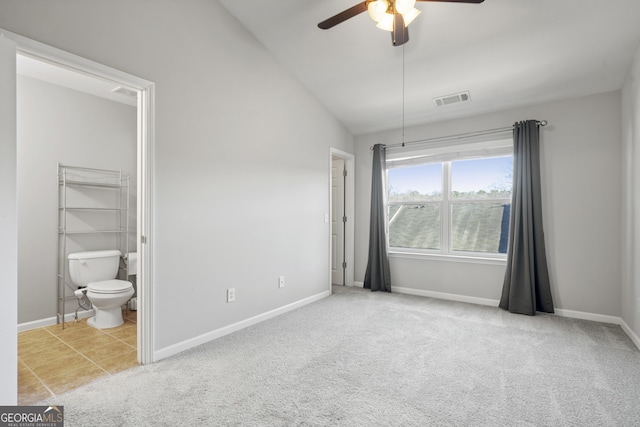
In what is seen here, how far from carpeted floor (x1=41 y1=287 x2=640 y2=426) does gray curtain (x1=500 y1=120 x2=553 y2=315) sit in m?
0.37

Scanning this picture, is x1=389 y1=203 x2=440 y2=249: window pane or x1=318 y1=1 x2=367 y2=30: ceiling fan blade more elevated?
x1=318 y1=1 x2=367 y2=30: ceiling fan blade

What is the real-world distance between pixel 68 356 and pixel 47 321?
1022 millimetres

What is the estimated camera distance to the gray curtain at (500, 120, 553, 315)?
357cm

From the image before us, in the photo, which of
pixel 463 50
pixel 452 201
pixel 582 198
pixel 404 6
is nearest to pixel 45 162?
pixel 404 6

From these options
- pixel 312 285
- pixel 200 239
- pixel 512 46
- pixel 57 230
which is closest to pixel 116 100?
pixel 57 230

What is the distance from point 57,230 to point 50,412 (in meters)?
2.15

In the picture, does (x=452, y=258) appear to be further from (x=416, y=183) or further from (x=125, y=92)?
(x=125, y=92)

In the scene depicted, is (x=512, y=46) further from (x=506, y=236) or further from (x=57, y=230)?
(x=57, y=230)

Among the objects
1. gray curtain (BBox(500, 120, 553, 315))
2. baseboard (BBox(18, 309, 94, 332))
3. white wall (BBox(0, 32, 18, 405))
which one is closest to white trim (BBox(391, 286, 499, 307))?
gray curtain (BBox(500, 120, 553, 315))

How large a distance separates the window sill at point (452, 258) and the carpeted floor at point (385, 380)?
0.85m

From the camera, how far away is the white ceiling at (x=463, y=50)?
2.61 meters

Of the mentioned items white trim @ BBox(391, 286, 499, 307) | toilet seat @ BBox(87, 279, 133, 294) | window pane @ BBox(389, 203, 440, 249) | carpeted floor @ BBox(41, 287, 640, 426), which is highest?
window pane @ BBox(389, 203, 440, 249)

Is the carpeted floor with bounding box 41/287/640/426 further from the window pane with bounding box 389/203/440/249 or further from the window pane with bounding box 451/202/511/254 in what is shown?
the window pane with bounding box 389/203/440/249

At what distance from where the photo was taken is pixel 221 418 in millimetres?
1755
